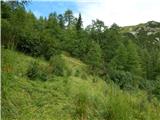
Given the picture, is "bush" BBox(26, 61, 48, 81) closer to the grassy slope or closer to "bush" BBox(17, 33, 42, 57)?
the grassy slope

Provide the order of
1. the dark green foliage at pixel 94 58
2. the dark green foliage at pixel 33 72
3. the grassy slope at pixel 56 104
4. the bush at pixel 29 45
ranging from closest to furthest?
the grassy slope at pixel 56 104 < the dark green foliage at pixel 33 72 < the bush at pixel 29 45 < the dark green foliage at pixel 94 58

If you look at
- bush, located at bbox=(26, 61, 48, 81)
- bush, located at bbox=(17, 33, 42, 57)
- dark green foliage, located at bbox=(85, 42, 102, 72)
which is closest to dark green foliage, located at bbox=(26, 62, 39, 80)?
bush, located at bbox=(26, 61, 48, 81)

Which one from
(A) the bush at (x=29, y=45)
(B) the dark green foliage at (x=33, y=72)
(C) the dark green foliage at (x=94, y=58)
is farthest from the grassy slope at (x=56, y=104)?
(C) the dark green foliage at (x=94, y=58)

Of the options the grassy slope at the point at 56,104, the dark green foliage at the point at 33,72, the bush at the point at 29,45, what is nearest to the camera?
the grassy slope at the point at 56,104

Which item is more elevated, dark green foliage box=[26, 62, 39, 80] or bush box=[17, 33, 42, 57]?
bush box=[17, 33, 42, 57]

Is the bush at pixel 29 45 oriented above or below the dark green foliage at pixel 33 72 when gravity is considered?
above

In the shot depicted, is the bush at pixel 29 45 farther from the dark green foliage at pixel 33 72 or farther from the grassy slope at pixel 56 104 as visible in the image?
the grassy slope at pixel 56 104

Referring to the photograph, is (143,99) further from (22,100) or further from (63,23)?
(63,23)

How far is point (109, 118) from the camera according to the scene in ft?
25.7

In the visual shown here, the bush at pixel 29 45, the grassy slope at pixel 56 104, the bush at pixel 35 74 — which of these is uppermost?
the bush at pixel 29 45

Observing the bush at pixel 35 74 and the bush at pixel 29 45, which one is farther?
the bush at pixel 29 45

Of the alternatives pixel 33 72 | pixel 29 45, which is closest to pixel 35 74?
pixel 33 72

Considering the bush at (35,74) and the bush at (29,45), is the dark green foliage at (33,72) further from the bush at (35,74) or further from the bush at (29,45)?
the bush at (29,45)

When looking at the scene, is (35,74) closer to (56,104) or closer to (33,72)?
(33,72)
